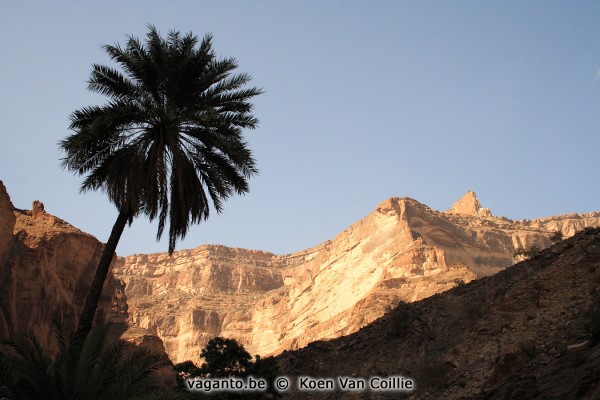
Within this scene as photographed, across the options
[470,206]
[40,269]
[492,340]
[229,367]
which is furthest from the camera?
[470,206]

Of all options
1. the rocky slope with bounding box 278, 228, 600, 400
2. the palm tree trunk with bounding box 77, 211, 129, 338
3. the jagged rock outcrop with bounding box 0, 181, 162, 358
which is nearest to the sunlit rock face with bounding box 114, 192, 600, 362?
the jagged rock outcrop with bounding box 0, 181, 162, 358

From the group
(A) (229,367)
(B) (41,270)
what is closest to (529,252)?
(A) (229,367)

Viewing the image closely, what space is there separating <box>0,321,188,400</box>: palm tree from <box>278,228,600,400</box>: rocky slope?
712 centimetres

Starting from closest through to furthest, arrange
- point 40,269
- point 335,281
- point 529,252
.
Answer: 1. point 529,252
2. point 40,269
3. point 335,281

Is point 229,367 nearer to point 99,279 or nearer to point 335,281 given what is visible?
point 99,279

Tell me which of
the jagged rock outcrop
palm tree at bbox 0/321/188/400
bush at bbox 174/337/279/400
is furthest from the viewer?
the jagged rock outcrop

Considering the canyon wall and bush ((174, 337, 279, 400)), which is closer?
bush ((174, 337, 279, 400))

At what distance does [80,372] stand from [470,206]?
448 ft

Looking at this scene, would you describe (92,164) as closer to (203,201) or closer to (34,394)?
(203,201)

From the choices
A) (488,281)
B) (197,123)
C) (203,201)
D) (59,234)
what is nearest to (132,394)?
(203,201)

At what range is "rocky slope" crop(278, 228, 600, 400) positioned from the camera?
12.6 m

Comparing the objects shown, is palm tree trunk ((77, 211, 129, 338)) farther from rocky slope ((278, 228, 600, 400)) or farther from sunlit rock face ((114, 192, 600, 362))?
sunlit rock face ((114, 192, 600, 362))

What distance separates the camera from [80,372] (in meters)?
10.4

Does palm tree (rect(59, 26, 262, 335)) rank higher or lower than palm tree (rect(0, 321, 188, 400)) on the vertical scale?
higher
